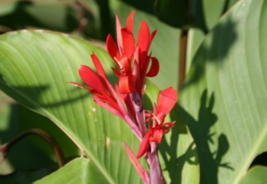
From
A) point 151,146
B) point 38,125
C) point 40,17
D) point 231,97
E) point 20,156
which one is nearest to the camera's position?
point 151,146

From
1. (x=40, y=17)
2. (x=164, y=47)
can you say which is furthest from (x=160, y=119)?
(x=40, y=17)

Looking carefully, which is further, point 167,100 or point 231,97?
point 231,97

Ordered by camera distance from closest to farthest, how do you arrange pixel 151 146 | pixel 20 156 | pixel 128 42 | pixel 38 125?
pixel 128 42
pixel 151 146
pixel 38 125
pixel 20 156

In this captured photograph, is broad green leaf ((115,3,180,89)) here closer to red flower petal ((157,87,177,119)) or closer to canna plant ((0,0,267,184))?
canna plant ((0,0,267,184))

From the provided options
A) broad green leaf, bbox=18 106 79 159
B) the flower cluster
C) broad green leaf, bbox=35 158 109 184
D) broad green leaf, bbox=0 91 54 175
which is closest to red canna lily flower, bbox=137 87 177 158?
the flower cluster

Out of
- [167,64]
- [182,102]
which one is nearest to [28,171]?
[182,102]

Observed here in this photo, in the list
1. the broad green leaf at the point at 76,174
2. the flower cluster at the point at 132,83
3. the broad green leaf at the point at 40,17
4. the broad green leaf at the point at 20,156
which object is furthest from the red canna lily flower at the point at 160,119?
the broad green leaf at the point at 40,17

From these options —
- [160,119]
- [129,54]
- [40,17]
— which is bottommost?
[160,119]

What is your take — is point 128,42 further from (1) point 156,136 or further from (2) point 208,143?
(2) point 208,143
